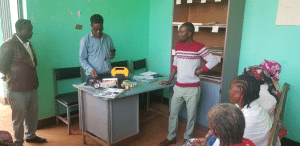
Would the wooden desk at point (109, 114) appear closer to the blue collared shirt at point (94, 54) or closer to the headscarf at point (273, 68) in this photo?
the blue collared shirt at point (94, 54)

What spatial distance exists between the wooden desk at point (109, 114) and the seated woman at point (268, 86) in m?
1.27

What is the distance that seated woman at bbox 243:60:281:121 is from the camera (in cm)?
191

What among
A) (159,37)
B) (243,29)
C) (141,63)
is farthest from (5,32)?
(243,29)

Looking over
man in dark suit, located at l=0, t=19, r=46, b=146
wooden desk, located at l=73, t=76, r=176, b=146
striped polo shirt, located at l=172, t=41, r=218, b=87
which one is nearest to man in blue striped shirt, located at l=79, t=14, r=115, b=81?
wooden desk, located at l=73, t=76, r=176, b=146

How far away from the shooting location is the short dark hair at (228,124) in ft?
3.43

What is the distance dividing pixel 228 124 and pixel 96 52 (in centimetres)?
233

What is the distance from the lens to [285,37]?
2.68m

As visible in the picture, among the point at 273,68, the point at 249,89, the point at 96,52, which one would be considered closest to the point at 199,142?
the point at 249,89

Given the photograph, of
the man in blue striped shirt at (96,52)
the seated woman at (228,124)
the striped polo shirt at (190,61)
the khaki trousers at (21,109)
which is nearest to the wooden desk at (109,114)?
the man in blue striped shirt at (96,52)

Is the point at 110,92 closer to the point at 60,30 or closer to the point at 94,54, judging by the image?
the point at 94,54

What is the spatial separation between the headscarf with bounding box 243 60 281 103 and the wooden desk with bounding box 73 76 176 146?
1.22 m

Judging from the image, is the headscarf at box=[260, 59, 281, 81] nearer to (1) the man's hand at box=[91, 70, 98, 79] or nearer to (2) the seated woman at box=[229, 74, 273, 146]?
(2) the seated woman at box=[229, 74, 273, 146]

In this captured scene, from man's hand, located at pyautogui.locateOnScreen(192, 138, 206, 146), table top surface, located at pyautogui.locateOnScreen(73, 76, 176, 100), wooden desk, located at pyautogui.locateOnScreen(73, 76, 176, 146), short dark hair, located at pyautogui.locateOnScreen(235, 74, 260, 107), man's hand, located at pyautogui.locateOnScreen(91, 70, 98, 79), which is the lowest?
wooden desk, located at pyautogui.locateOnScreen(73, 76, 176, 146)

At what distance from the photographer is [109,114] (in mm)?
2389
